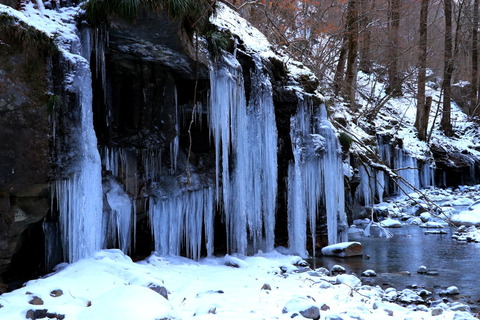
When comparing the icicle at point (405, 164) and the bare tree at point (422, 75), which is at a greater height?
the bare tree at point (422, 75)

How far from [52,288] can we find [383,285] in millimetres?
4868

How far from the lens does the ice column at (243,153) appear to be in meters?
8.09

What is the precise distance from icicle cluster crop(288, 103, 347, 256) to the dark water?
841 mm

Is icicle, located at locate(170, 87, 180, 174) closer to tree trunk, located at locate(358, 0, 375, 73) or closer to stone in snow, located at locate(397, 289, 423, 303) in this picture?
stone in snow, located at locate(397, 289, 423, 303)

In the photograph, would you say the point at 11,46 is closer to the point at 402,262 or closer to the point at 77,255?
the point at 77,255

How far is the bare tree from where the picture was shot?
774 inches

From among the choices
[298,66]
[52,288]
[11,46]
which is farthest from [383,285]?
[11,46]

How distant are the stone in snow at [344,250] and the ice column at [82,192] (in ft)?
17.5

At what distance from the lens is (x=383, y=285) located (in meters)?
6.84

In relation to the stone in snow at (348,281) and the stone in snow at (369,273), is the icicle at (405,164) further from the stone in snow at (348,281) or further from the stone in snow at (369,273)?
the stone in snow at (348,281)

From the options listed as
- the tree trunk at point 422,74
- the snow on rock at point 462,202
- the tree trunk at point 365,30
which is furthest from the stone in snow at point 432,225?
the tree trunk at point 422,74

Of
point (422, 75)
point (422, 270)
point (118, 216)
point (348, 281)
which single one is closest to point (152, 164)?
point (118, 216)

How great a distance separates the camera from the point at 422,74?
70.0 feet

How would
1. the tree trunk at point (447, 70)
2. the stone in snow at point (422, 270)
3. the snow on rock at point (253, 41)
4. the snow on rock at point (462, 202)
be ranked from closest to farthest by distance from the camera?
the stone in snow at point (422, 270) < the snow on rock at point (253, 41) < the snow on rock at point (462, 202) < the tree trunk at point (447, 70)
